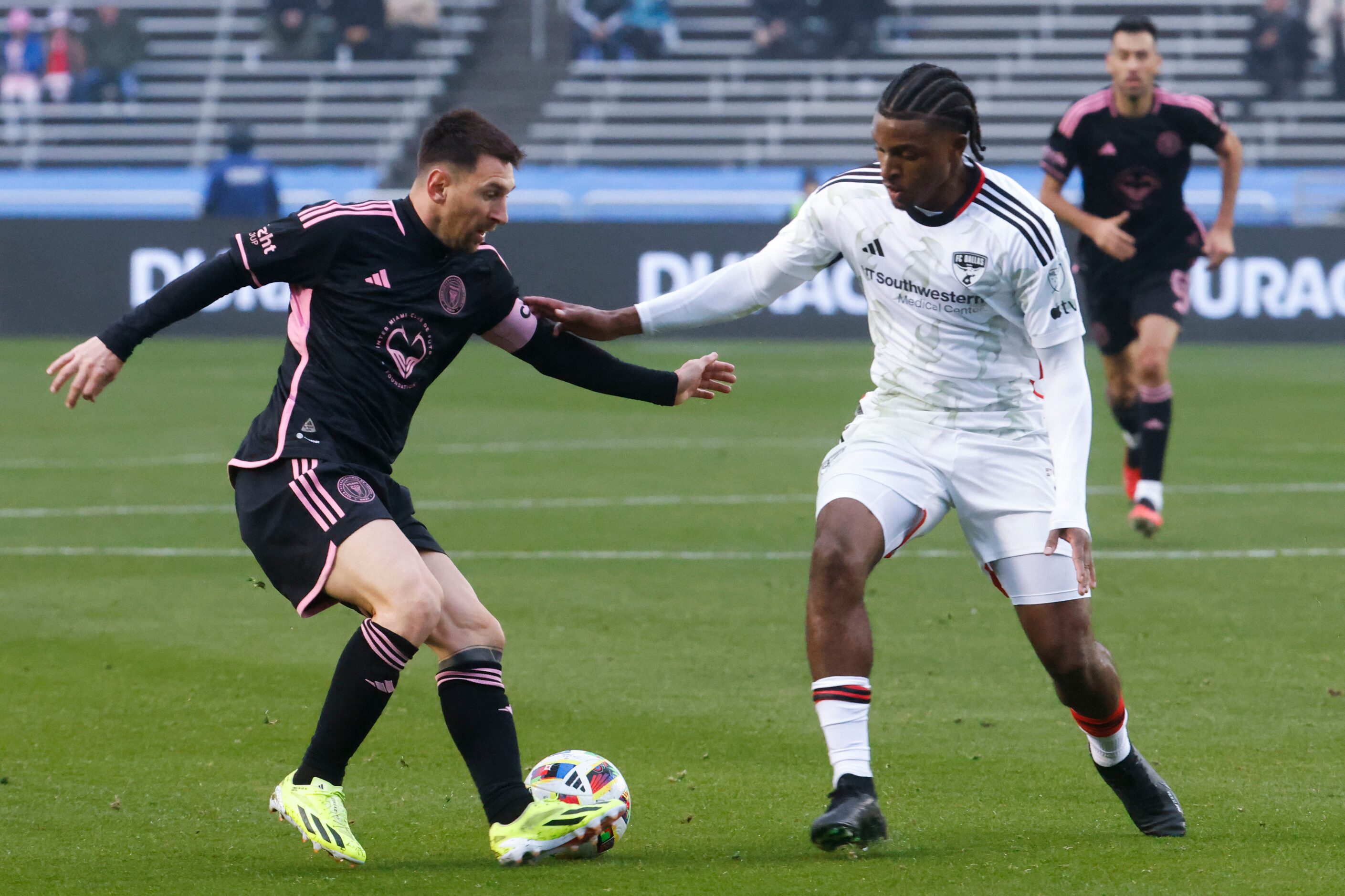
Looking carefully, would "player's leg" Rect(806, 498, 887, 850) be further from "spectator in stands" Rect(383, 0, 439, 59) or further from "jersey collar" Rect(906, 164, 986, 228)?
"spectator in stands" Rect(383, 0, 439, 59)

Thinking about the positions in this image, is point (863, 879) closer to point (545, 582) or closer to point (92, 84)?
point (545, 582)

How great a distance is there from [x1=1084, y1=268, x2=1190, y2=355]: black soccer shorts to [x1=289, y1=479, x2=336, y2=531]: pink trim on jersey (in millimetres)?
6289

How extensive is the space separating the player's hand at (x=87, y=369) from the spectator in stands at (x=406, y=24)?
25.4 metres

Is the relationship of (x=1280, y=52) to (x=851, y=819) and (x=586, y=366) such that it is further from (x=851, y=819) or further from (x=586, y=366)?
(x=851, y=819)

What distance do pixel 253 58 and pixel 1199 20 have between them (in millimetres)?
14688

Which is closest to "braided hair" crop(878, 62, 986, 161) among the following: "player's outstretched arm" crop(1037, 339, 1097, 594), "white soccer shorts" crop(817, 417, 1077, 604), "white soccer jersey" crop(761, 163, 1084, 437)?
"white soccer jersey" crop(761, 163, 1084, 437)

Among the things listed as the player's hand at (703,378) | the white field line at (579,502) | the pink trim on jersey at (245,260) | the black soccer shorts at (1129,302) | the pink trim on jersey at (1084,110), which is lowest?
the white field line at (579,502)

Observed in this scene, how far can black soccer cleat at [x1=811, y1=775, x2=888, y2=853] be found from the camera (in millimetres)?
4309

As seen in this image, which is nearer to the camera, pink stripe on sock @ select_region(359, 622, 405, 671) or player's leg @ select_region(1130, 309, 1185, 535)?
pink stripe on sock @ select_region(359, 622, 405, 671)

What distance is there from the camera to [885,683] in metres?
6.54

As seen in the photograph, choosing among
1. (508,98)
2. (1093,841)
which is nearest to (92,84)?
(508,98)

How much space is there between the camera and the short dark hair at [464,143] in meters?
4.61

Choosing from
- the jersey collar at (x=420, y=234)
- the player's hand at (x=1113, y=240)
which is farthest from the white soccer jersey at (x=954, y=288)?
the player's hand at (x=1113, y=240)

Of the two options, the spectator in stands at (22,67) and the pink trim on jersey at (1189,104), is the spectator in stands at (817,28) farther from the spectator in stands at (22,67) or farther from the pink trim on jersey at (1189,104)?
the pink trim on jersey at (1189,104)
